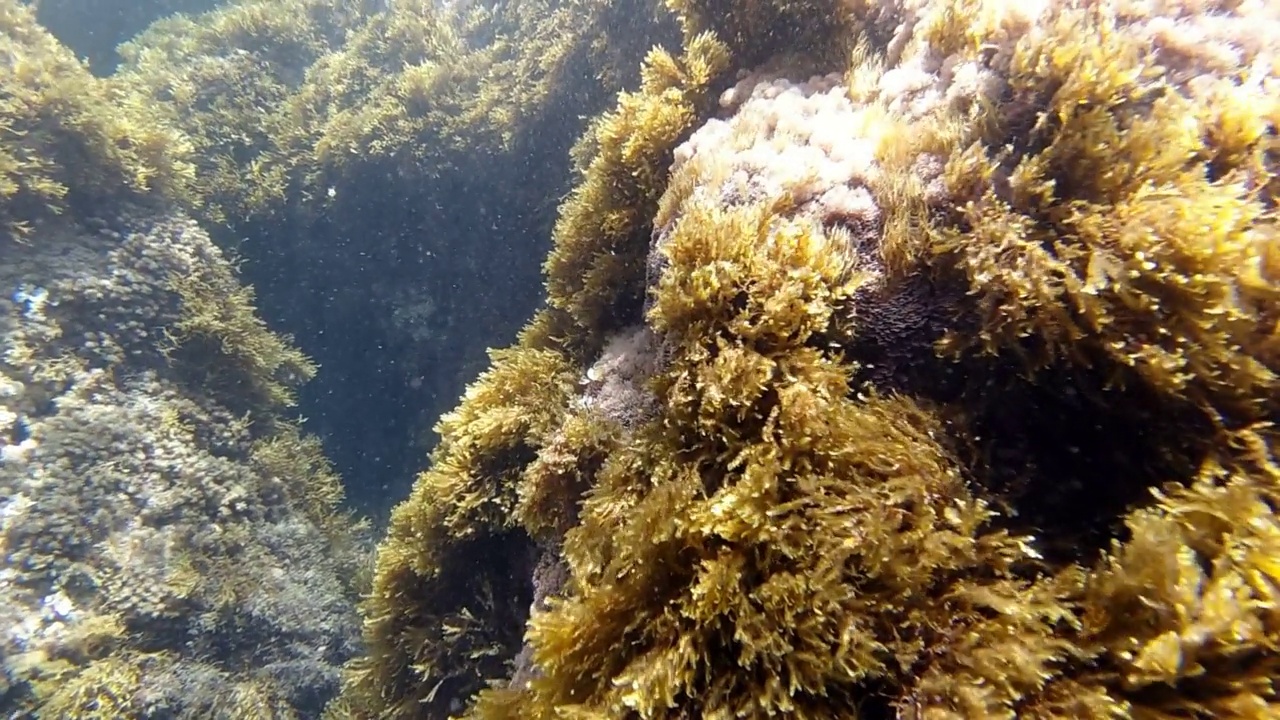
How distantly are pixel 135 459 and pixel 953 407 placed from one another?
7.03 m

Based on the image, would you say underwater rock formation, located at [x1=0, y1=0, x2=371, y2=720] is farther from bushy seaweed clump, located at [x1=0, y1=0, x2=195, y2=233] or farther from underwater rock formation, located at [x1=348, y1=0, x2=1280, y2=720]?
underwater rock formation, located at [x1=348, y1=0, x2=1280, y2=720]

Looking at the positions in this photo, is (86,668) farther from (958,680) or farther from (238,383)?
(958,680)

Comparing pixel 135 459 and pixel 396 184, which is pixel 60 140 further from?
pixel 135 459

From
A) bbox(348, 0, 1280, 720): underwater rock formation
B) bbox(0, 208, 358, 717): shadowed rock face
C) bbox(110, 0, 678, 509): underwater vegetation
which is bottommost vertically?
bbox(348, 0, 1280, 720): underwater rock formation

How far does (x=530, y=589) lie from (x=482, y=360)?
16.8 ft

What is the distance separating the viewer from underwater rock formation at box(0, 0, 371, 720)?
18.3 feet

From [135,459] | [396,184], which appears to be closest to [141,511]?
[135,459]

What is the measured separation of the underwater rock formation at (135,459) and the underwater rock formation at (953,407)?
4.79 metres

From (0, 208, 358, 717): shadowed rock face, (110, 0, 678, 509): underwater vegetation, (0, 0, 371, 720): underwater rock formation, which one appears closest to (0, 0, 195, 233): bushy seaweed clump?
(0, 0, 371, 720): underwater rock formation

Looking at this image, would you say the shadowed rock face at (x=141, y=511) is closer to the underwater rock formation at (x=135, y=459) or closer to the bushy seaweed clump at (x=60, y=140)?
the underwater rock formation at (x=135, y=459)

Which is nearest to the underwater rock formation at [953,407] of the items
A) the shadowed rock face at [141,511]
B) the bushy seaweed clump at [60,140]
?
the shadowed rock face at [141,511]

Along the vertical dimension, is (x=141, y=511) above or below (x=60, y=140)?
below

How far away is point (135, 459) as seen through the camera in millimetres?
6203

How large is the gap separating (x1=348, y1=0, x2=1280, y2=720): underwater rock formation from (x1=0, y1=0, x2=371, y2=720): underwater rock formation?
4.79 m
